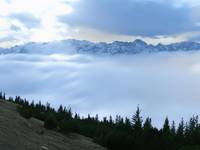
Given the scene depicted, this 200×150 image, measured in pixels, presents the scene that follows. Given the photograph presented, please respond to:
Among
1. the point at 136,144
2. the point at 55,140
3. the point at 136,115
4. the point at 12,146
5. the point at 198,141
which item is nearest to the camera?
the point at 12,146

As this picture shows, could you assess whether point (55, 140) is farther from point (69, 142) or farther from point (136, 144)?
point (136, 144)

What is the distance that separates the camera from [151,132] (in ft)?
159

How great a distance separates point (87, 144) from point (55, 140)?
169 inches

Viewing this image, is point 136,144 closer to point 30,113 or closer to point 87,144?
point 87,144

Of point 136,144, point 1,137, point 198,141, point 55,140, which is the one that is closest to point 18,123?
point 55,140

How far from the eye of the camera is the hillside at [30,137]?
38.2 m

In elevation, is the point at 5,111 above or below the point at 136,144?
above

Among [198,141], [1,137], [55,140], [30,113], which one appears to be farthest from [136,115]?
[1,137]

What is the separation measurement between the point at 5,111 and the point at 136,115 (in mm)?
63079

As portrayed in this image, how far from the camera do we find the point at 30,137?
4141cm

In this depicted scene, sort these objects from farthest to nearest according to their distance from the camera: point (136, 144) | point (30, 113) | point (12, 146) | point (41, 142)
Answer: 1. point (30, 113)
2. point (136, 144)
3. point (41, 142)
4. point (12, 146)

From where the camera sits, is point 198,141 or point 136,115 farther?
point 136,115

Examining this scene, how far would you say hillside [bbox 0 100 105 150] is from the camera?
1506 inches

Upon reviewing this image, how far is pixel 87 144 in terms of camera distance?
155 ft
